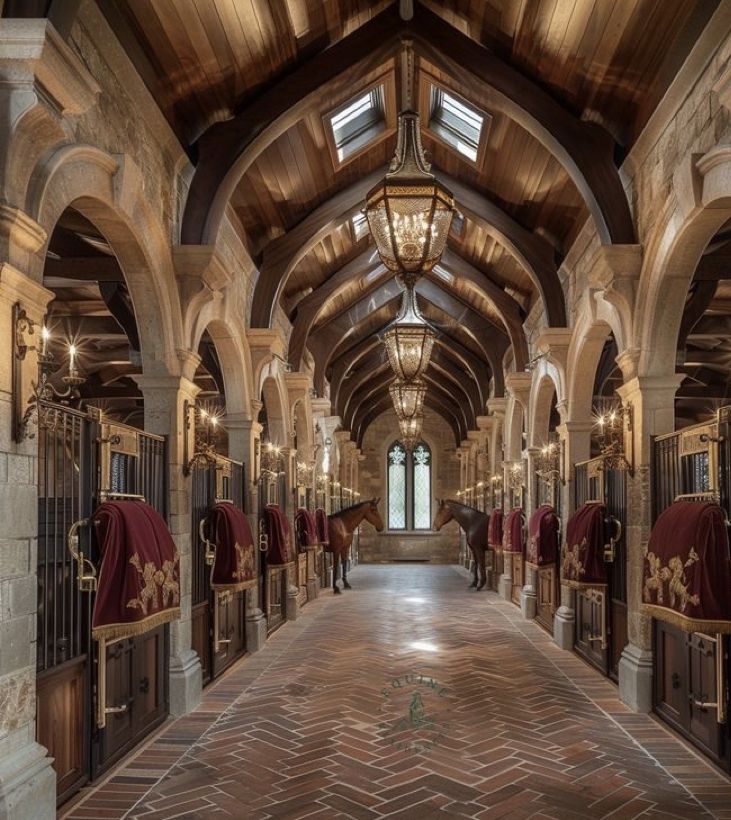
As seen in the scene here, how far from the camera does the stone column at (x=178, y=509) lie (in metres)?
7.54

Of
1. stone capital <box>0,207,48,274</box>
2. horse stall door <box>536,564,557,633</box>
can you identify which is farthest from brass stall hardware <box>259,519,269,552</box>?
stone capital <box>0,207,48,274</box>

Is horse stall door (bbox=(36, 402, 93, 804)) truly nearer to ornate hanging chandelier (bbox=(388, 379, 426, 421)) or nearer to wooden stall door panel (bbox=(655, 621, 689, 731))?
wooden stall door panel (bbox=(655, 621, 689, 731))

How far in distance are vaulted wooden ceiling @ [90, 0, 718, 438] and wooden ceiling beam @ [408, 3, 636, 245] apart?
1 cm

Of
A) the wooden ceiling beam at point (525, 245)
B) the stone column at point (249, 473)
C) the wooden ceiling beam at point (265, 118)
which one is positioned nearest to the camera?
the wooden ceiling beam at point (265, 118)

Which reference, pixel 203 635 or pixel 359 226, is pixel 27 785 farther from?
pixel 359 226

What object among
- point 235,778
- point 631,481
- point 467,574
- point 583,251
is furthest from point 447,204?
point 467,574

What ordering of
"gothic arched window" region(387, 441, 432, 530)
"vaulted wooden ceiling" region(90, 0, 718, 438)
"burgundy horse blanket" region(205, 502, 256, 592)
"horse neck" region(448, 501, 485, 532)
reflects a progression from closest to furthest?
"vaulted wooden ceiling" region(90, 0, 718, 438) → "burgundy horse blanket" region(205, 502, 256, 592) → "horse neck" region(448, 501, 485, 532) → "gothic arched window" region(387, 441, 432, 530)

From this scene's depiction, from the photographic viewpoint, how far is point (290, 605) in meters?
13.8

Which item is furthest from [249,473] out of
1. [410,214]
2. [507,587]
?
[507,587]

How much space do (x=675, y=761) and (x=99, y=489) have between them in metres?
4.44

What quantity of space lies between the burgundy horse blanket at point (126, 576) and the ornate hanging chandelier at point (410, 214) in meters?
2.82

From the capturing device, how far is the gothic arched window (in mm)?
32969

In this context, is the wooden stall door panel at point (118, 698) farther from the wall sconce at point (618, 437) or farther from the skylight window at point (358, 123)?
the skylight window at point (358, 123)

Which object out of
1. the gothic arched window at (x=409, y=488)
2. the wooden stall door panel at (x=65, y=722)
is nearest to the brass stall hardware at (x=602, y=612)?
the wooden stall door panel at (x=65, y=722)
